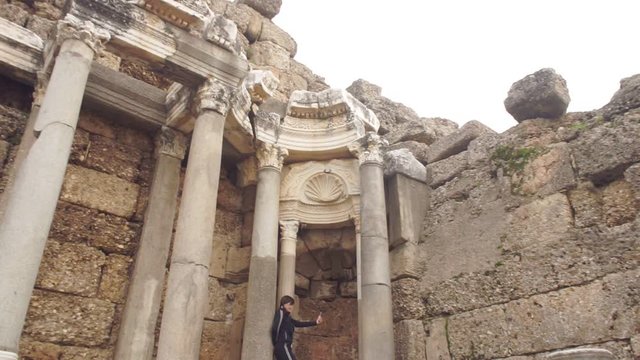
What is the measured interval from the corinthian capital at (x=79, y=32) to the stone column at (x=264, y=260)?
9.78 ft

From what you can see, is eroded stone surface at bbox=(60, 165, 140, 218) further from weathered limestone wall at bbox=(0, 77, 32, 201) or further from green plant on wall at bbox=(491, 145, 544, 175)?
green plant on wall at bbox=(491, 145, 544, 175)

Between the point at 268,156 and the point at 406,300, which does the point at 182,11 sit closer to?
the point at 268,156

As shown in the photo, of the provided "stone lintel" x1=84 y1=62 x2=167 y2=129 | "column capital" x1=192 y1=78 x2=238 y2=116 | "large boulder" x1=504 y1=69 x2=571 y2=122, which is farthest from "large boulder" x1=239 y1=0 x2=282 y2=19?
"large boulder" x1=504 y1=69 x2=571 y2=122

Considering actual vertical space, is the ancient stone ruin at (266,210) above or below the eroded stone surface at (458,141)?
below

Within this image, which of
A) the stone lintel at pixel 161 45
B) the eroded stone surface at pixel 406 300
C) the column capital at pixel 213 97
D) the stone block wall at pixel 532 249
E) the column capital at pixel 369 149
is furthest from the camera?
the column capital at pixel 369 149

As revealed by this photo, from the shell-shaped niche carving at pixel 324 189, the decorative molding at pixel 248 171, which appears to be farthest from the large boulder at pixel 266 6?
the shell-shaped niche carving at pixel 324 189

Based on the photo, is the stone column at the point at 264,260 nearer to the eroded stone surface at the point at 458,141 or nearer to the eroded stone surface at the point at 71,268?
the eroded stone surface at the point at 71,268

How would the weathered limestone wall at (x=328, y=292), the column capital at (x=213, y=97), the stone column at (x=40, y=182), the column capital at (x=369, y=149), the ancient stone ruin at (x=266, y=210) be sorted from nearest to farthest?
the stone column at (x=40, y=182) → the ancient stone ruin at (x=266, y=210) → the column capital at (x=213, y=97) → the column capital at (x=369, y=149) → the weathered limestone wall at (x=328, y=292)

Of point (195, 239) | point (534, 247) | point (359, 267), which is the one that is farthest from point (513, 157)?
point (195, 239)

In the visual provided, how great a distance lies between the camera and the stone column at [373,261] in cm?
714

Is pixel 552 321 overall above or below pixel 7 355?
above

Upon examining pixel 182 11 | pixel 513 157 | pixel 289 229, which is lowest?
pixel 289 229

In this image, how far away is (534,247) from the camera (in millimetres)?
6961

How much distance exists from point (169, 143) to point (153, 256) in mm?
1773
